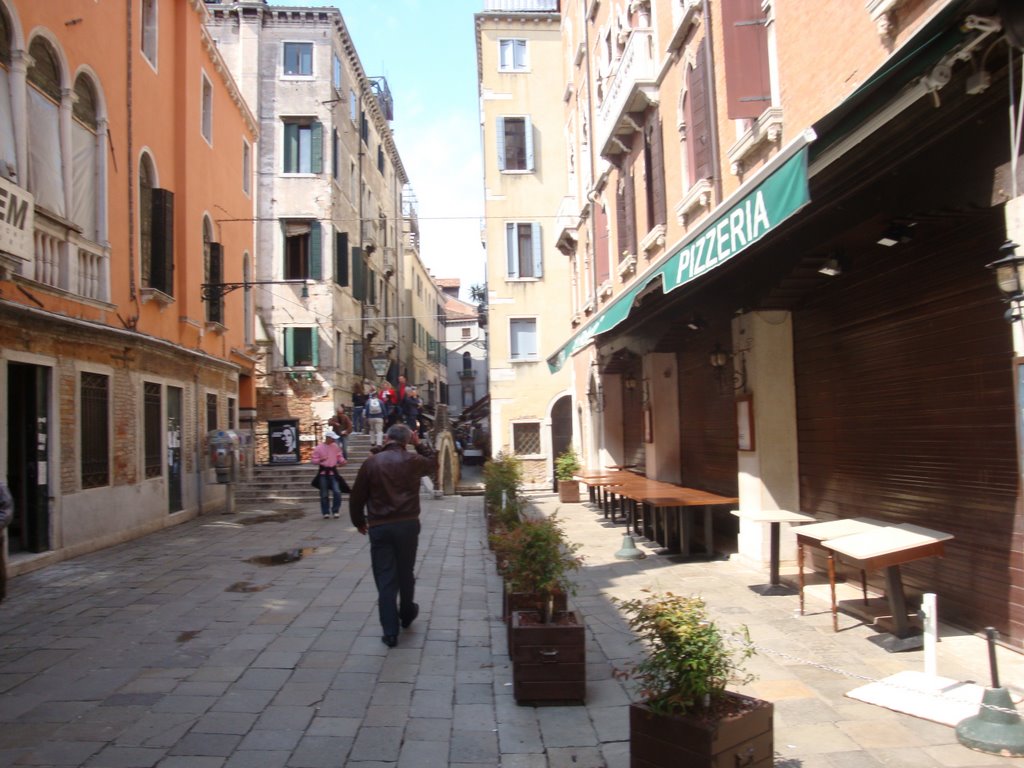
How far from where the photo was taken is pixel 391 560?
243 inches

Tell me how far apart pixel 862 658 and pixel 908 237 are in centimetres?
308

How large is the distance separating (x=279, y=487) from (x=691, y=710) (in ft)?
55.3

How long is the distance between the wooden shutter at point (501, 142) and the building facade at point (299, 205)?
533 cm

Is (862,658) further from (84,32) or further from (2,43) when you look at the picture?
(84,32)

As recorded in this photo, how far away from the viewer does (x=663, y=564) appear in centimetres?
939

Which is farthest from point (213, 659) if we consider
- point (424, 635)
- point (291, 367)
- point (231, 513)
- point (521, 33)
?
point (521, 33)

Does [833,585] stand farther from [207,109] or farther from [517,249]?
[517,249]

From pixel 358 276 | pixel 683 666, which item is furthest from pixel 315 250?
pixel 683 666

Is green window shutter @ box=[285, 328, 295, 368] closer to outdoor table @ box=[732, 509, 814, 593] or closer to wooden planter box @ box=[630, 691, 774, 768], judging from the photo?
outdoor table @ box=[732, 509, 814, 593]

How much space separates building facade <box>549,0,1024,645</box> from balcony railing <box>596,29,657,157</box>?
1.9 inches

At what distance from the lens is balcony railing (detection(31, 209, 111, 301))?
32.1ft

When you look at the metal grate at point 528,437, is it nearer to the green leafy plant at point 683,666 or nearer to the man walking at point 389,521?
the man walking at point 389,521

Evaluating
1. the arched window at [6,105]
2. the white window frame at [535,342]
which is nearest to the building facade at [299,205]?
the white window frame at [535,342]

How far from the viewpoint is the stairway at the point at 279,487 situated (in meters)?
18.1
